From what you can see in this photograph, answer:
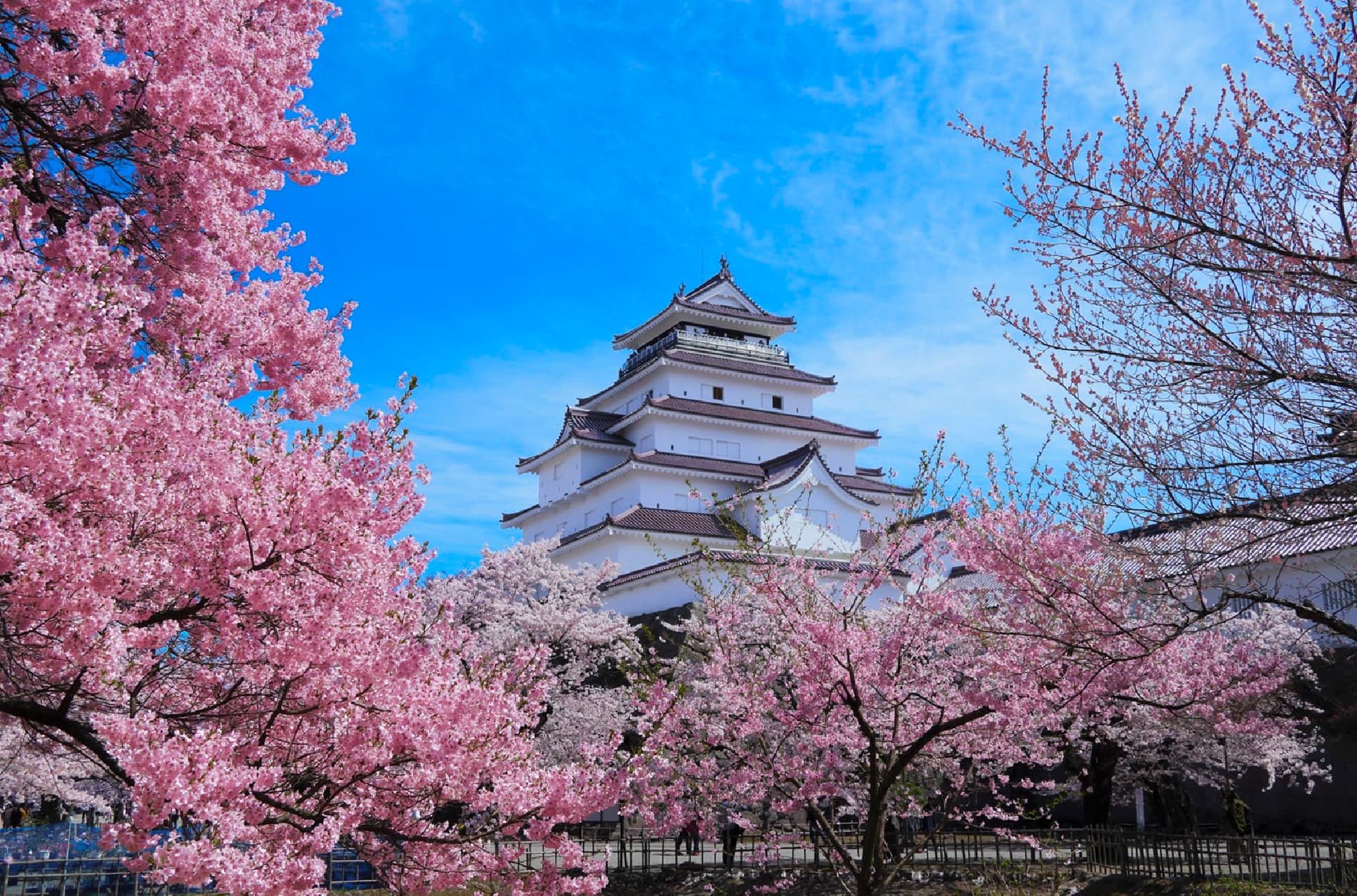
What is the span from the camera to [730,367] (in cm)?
4006

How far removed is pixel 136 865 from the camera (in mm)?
4754

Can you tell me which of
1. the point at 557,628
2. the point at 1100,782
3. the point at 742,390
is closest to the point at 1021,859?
the point at 1100,782

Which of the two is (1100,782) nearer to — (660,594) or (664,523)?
(660,594)

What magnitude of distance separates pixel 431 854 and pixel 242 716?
5.17ft

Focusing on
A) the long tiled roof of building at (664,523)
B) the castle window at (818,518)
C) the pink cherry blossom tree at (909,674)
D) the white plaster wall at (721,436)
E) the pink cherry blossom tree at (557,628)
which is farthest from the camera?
the white plaster wall at (721,436)

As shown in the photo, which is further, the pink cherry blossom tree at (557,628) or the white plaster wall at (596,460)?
the white plaster wall at (596,460)

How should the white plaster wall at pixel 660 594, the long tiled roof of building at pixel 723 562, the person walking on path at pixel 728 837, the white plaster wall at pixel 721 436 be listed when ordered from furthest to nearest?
the white plaster wall at pixel 721 436 < the white plaster wall at pixel 660 594 < the person walking on path at pixel 728 837 < the long tiled roof of building at pixel 723 562

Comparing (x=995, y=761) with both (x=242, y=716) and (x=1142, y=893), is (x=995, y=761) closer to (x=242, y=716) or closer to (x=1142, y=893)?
(x=1142, y=893)

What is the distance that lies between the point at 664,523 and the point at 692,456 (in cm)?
473

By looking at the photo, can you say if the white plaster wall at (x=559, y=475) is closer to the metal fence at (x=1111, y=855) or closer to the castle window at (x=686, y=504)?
the castle window at (x=686, y=504)

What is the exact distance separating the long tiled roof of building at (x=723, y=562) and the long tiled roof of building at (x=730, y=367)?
9.30m

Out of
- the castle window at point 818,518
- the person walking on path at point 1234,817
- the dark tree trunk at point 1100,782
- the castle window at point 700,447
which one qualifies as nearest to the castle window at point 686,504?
the castle window at point 700,447

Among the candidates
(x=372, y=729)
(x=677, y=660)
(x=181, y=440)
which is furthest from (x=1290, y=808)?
(x=181, y=440)

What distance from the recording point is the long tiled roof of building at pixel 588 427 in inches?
1526
